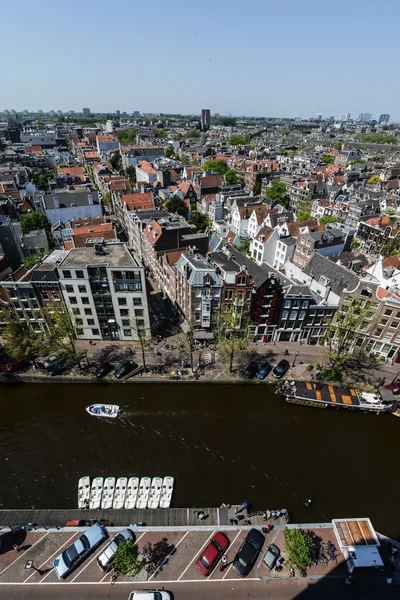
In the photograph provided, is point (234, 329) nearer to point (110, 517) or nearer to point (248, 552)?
point (248, 552)

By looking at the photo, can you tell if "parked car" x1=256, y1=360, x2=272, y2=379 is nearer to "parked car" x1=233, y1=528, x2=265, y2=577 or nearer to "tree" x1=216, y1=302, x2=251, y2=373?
"tree" x1=216, y1=302, x2=251, y2=373

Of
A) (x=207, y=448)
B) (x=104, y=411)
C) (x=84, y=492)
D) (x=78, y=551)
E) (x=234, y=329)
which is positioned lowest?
(x=207, y=448)

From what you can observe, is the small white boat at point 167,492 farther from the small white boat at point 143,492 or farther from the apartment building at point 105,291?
the apartment building at point 105,291

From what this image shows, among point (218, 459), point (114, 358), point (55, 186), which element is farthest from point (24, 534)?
point (55, 186)

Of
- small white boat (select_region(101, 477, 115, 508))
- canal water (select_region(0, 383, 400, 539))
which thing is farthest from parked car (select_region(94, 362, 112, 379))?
small white boat (select_region(101, 477, 115, 508))

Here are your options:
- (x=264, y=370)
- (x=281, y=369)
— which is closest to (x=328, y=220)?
(x=281, y=369)

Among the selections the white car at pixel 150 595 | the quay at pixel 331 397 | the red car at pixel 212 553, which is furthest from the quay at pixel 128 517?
the quay at pixel 331 397
